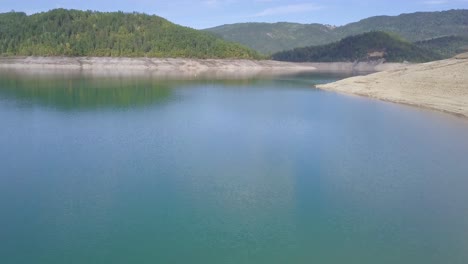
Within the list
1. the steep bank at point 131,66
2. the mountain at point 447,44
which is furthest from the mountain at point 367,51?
the steep bank at point 131,66

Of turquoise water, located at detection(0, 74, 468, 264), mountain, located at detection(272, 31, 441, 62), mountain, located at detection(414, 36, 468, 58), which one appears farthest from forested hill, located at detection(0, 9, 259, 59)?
turquoise water, located at detection(0, 74, 468, 264)

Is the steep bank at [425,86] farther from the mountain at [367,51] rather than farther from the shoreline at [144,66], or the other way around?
the mountain at [367,51]

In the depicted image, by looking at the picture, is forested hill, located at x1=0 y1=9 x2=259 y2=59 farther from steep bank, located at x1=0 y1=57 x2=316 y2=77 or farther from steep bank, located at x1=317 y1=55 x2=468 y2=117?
steep bank, located at x1=317 y1=55 x2=468 y2=117

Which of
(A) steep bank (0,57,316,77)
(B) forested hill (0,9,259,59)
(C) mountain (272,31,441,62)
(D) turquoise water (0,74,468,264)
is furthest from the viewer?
(C) mountain (272,31,441,62)

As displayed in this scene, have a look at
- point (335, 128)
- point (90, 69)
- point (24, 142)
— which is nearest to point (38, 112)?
point (24, 142)

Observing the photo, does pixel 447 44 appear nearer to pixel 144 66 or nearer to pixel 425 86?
pixel 144 66

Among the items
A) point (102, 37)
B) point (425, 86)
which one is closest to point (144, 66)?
point (102, 37)

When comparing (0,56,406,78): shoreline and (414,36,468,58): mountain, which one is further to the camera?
(414,36,468,58): mountain

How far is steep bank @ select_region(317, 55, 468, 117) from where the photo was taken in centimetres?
2959

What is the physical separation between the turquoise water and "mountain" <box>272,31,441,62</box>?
3468 inches

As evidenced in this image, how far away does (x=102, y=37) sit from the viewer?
292 ft

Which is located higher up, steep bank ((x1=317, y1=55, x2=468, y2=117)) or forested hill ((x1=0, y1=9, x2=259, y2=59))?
forested hill ((x1=0, y1=9, x2=259, y2=59))

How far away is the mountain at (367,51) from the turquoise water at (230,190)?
88089 mm

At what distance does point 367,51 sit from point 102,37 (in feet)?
214
